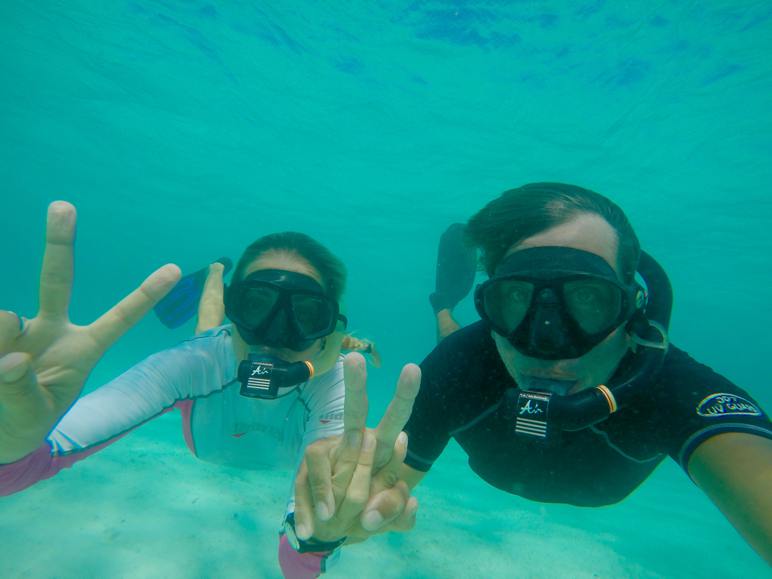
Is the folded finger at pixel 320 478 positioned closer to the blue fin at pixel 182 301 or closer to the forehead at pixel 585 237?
the forehead at pixel 585 237

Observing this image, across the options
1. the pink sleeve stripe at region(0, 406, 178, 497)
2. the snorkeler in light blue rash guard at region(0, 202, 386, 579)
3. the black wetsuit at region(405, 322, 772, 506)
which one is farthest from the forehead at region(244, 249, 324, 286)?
the pink sleeve stripe at region(0, 406, 178, 497)

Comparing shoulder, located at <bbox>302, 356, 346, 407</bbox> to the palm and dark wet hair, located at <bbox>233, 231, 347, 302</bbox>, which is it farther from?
the palm

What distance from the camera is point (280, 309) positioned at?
3.52 metres

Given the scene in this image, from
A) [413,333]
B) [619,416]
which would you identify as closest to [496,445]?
[619,416]

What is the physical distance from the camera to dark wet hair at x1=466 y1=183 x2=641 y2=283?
266cm

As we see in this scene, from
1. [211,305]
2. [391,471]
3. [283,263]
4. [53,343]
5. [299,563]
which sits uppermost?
[283,263]

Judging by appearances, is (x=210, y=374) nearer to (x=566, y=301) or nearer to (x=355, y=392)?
(x=355, y=392)

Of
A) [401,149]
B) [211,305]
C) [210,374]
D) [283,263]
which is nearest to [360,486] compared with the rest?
[283,263]

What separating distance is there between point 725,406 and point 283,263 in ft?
10.3

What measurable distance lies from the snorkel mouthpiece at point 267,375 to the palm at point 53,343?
0.94 m

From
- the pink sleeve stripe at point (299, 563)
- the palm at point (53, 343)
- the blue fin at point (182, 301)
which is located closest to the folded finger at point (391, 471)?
the pink sleeve stripe at point (299, 563)

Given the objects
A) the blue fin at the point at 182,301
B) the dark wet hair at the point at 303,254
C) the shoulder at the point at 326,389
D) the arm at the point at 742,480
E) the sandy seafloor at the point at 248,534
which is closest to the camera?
the arm at the point at 742,480

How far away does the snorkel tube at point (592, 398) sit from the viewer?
221 centimetres

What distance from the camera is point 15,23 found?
17.0 metres
